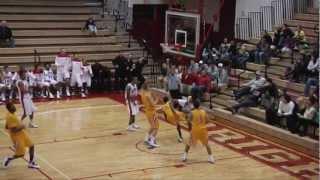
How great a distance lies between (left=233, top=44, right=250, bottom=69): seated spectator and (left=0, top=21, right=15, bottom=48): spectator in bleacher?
9390 millimetres

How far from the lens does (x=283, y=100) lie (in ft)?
58.4

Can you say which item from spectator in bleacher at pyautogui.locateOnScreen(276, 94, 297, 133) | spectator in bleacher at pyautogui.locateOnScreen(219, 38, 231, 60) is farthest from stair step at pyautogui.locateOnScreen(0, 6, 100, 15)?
spectator in bleacher at pyautogui.locateOnScreen(276, 94, 297, 133)

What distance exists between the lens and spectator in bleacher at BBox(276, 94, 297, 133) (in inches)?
683

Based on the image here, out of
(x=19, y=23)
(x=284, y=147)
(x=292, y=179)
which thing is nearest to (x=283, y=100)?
(x=284, y=147)

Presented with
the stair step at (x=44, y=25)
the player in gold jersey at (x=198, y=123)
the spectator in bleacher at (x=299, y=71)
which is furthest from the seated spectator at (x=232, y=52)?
the player in gold jersey at (x=198, y=123)

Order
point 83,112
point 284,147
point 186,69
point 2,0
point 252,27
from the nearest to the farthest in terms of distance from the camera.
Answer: point 284,147, point 83,112, point 186,69, point 252,27, point 2,0

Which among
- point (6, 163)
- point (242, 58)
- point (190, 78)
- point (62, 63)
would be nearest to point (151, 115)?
point (6, 163)

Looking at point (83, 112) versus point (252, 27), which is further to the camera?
point (252, 27)

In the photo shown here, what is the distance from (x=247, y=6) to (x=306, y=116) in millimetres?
9725

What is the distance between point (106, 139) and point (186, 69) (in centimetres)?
686

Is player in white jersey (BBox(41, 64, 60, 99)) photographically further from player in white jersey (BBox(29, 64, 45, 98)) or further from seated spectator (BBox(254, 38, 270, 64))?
seated spectator (BBox(254, 38, 270, 64))

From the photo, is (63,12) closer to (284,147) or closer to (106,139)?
(106,139)

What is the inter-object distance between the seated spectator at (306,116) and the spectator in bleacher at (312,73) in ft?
4.61

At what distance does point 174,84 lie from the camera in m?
21.9
